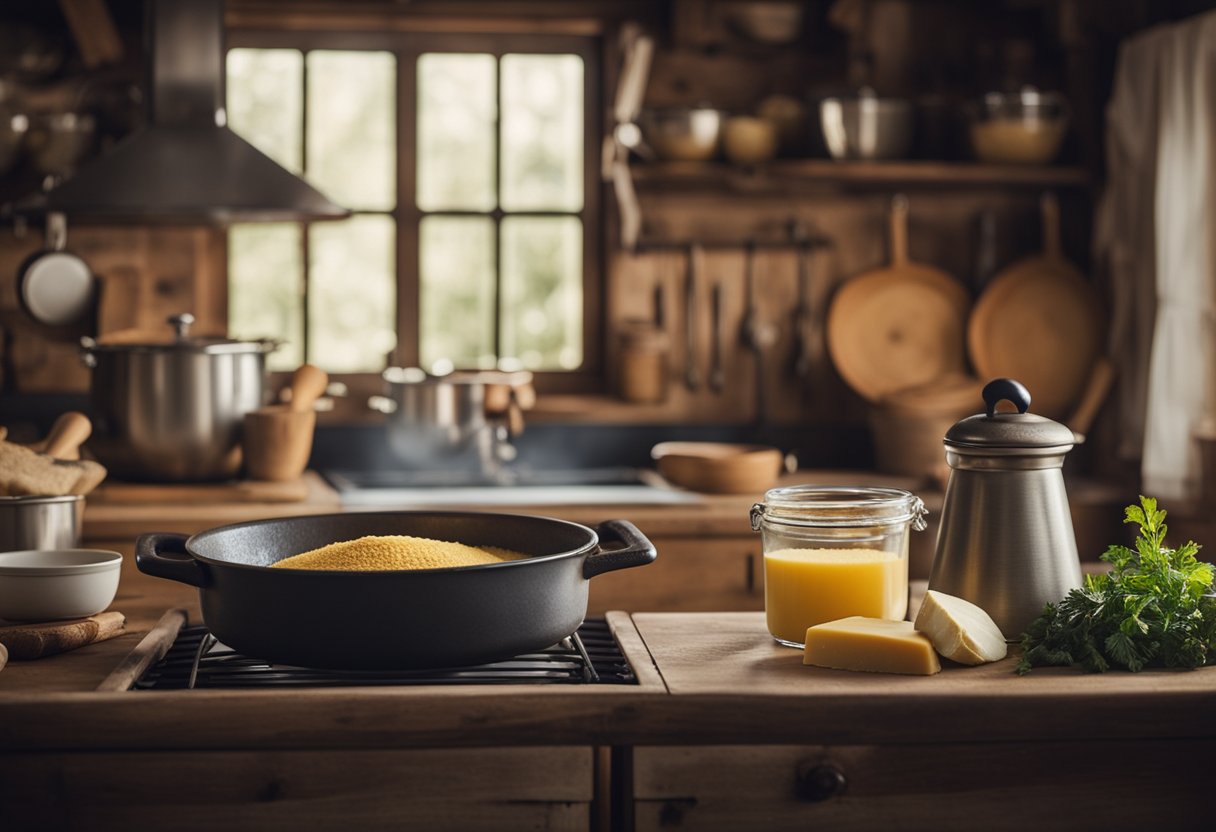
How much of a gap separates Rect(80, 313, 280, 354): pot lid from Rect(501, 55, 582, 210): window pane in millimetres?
961

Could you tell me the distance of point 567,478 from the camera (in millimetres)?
3723

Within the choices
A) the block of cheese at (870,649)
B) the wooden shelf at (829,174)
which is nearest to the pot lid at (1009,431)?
the block of cheese at (870,649)

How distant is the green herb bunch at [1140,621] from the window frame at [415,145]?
2.61 metres

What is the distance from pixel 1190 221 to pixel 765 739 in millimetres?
2516

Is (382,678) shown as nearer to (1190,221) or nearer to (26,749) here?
(26,749)

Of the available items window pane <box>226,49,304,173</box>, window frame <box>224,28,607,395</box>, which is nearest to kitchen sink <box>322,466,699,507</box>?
window frame <box>224,28,607,395</box>

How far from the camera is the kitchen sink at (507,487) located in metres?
3.35

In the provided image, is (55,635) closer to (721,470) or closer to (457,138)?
(721,470)

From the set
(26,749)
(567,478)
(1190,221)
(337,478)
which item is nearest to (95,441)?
(337,478)

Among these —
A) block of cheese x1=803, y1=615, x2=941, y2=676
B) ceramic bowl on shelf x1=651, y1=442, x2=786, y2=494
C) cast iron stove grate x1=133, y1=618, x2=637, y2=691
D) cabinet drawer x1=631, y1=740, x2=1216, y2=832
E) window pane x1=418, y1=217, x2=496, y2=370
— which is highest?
window pane x1=418, y1=217, x2=496, y2=370

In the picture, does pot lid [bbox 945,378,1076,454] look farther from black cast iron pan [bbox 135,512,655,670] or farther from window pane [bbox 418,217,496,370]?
window pane [bbox 418,217,496,370]

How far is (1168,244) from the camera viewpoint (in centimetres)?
349

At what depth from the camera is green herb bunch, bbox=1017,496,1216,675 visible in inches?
58.6

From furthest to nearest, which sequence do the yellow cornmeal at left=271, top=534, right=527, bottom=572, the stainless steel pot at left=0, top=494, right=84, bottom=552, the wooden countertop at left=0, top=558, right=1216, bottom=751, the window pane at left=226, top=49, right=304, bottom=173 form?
the window pane at left=226, top=49, right=304, bottom=173, the stainless steel pot at left=0, top=494, right=84, bottom=552, the yellow cornmeal at left=271, top=534, right=527, bottom=572, the wooden countertop at left=0, top=558, right=1216, bottom=751
